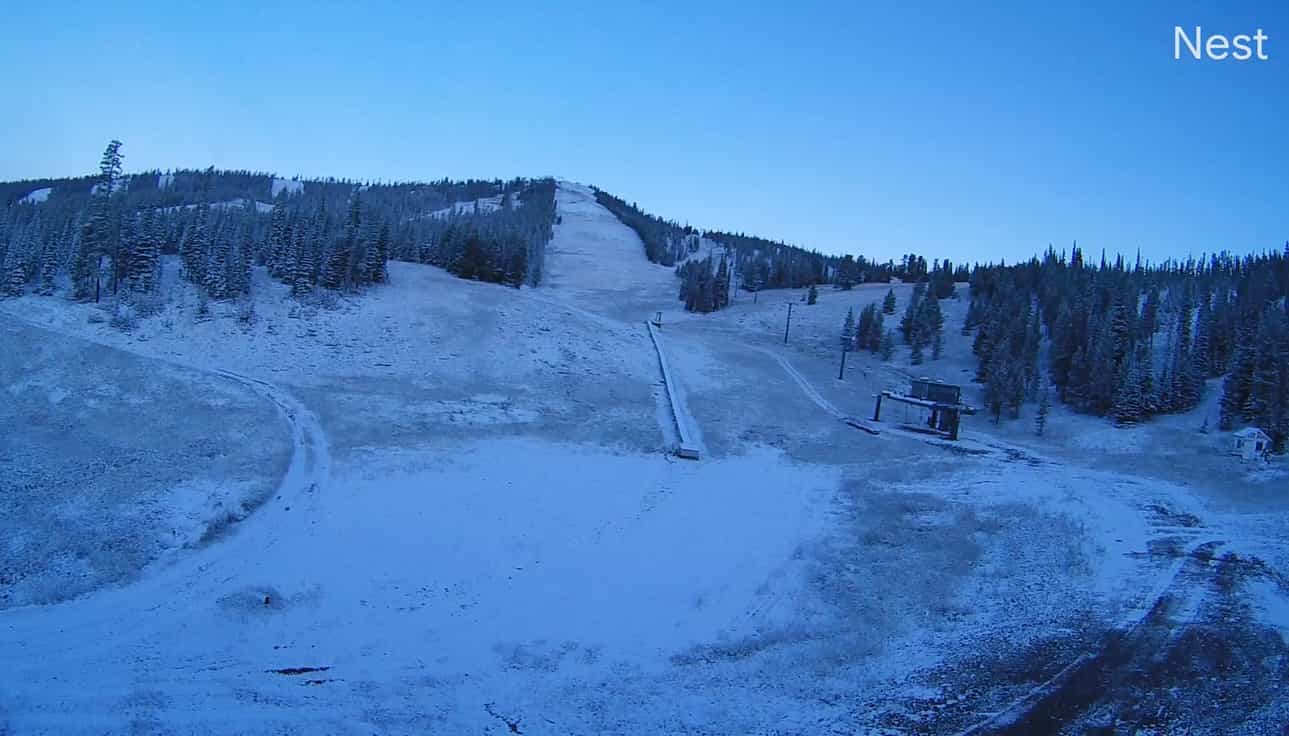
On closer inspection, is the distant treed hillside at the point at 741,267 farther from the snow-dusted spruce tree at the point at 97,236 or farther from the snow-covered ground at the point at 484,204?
the snow-dusted spruce tree at the point at 97,236

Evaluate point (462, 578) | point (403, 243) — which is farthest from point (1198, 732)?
point (403, 243)

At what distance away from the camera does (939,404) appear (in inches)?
1868

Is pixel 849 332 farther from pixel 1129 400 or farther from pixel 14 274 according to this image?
pixel 14 274

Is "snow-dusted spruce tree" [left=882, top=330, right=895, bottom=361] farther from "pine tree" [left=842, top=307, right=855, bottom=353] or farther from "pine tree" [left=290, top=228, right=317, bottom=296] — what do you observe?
"pine tree" [left=290, top=228, right=317, bottom=296]

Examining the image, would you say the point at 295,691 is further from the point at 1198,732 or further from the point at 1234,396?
the point at 1234,396

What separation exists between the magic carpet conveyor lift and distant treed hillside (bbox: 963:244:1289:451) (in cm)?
695

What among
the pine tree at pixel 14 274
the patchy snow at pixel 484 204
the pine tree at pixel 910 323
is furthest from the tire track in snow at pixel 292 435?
the patchy snow at pixel 484 204

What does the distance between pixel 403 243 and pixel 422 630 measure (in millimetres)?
79465

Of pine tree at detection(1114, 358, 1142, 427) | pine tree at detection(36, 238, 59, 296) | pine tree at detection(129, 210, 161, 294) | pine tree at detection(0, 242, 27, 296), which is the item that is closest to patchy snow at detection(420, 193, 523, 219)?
pine tree at detection(129, 210, 161, 294)

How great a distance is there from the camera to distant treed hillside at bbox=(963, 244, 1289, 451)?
157ft

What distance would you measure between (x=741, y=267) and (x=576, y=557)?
105 metres

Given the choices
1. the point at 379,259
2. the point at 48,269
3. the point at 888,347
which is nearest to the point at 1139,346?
the point at 888,347

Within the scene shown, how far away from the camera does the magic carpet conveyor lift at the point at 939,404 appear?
153ft

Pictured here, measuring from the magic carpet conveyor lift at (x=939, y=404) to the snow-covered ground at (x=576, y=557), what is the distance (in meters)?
2.42
